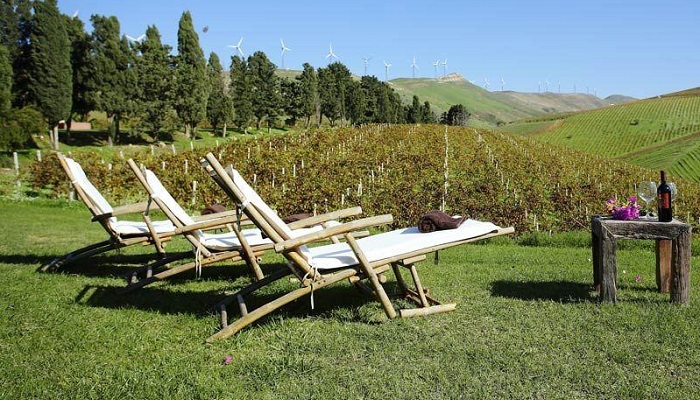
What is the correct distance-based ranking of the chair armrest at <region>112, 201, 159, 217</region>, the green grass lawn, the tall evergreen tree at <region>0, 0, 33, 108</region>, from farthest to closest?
1. the tall evergreen tree at <region>0, 0, 33, 108</region>
2. the chair armrest at <region>112, 201, 159, 217</region>
3. the green grass lawn

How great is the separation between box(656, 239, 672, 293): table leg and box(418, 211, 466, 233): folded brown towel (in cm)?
198

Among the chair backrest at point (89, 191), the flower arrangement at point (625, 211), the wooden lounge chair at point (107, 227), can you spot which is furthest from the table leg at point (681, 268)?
the chair backrest at point (89, 191)

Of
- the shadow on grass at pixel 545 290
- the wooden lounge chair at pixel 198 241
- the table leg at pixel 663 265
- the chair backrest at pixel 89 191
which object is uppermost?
the chair backrest at pixel 89 191

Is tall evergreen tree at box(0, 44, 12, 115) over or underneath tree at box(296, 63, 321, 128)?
underneath

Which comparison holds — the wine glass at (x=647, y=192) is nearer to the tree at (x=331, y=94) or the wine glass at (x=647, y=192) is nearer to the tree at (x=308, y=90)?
the tree at (x=308, y=90)

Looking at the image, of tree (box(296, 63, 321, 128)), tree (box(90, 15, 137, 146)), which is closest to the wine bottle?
tree (box(90, 15, 137, 146))

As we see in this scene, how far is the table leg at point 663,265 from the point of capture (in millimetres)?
4977

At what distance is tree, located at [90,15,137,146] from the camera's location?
34438 millimetres

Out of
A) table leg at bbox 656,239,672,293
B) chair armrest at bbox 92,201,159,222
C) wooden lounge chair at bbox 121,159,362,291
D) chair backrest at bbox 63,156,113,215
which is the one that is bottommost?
table leg at bbox 656,239,672,293

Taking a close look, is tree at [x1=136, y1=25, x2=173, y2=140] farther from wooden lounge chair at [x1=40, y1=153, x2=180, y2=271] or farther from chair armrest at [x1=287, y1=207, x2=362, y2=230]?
chair armrest at [x1=287, y1=207, x2=362, y2=230]

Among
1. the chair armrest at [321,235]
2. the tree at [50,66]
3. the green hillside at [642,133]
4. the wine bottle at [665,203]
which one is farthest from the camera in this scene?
the green hillside at [642,133]

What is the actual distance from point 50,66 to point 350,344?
3311 centimetres

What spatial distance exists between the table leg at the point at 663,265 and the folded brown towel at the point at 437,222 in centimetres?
198

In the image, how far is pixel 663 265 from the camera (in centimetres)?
500
